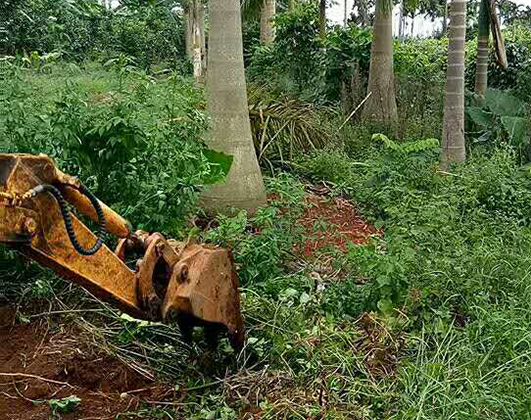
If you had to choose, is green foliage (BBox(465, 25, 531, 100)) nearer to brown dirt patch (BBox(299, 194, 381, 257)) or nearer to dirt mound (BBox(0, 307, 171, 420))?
brown dirt patch (BBox(299, 194, 381, 257))

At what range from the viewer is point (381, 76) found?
448 inches

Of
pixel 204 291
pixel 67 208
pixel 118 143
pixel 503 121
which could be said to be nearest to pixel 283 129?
pixel 503 121

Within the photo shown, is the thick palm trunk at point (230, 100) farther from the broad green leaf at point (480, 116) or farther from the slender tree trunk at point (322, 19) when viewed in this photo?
the slender tree trunk at point (322, 19)

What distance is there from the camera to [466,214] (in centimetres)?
632

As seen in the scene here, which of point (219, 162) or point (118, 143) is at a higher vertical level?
point (118, 143)

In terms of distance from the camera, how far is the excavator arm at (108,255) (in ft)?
8.46

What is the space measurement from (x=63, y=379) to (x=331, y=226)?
299cm

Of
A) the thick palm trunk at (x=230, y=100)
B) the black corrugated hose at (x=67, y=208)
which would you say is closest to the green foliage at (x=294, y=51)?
the thick palm trunk at (x=230, y=100)

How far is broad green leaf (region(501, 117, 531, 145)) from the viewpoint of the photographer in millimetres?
9102

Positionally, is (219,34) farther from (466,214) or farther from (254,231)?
(466,214)

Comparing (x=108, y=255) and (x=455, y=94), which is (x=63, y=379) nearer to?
(x=108, y=255)

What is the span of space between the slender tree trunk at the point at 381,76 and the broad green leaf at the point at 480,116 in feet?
4.29

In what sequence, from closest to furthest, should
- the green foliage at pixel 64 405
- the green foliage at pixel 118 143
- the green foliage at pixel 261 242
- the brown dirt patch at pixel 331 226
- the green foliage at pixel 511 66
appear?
the green foliage at pixel 64 405, the green foliage at pixel 118 143, the green foliage at pixel 261 242, the brown dirt patch at pixel 331 226, the green foliage at pixel 511 66

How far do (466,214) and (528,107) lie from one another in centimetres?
451
